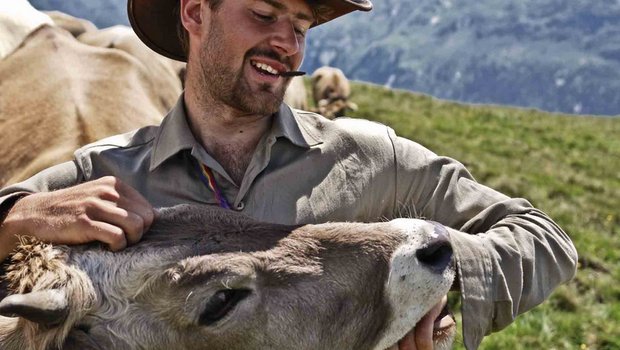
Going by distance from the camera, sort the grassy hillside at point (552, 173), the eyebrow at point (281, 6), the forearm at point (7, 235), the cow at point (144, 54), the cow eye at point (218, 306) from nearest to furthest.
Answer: the cow eye at point (218, 306) < the forearm at point (7, 235) < the eyebrow at point (281, 6) < the grassy hillside at point (552, 173) < the cow at point (144, 54)

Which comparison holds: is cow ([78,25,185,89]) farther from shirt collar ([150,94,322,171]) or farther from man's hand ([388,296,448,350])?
man's hand ([388,296,448,350])

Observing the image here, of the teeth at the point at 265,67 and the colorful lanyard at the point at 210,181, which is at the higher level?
the teeth at the point at 265,67

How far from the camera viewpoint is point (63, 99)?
23.9ft

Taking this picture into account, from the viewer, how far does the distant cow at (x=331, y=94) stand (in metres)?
18.0

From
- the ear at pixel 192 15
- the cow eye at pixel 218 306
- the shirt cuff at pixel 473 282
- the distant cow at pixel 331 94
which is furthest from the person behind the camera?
the distant cow at pixel 331 94

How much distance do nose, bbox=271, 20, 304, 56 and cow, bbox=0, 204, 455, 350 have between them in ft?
3.78

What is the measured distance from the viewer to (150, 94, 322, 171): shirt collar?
4.07m

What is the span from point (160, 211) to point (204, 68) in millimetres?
1100

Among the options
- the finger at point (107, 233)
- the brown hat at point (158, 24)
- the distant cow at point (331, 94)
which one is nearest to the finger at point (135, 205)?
the finger at point (107, 233)

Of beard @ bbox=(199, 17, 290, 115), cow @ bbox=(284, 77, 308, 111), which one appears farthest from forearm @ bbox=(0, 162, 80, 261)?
cow @ bbox=(284, 77, 308, 111)

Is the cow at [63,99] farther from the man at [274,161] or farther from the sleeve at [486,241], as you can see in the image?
the sleeve at [486,241]

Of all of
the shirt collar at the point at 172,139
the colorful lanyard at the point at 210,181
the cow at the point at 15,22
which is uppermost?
the shirt collar at the point at 172,139

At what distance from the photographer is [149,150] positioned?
4266 millimetres

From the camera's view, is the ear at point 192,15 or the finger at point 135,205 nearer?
the finger at point 135,205
